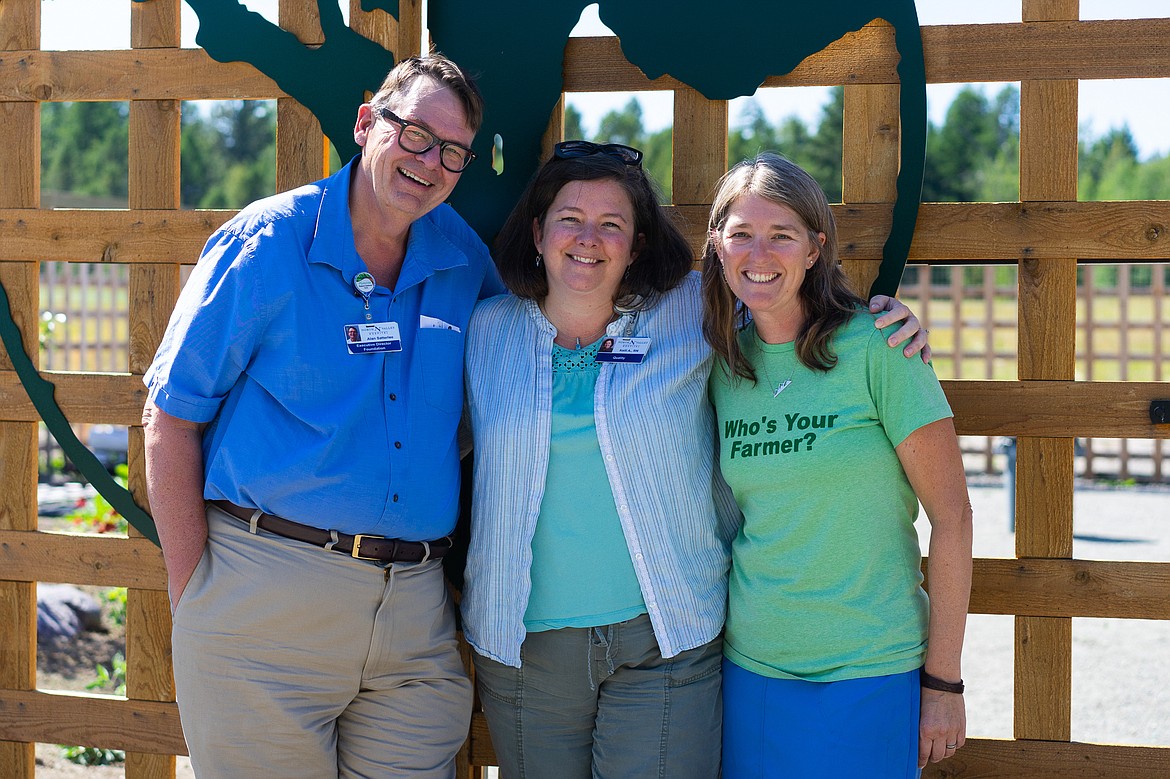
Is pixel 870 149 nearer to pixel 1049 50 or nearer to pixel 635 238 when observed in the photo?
pixel 1049 50

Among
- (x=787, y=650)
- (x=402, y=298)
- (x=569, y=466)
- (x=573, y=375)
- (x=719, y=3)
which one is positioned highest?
(x=719, y=3)

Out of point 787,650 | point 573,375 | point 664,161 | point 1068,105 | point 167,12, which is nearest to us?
point 787,650

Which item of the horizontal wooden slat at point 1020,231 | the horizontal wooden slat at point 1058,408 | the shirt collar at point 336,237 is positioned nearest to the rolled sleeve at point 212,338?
the shirt collar at point 336,237

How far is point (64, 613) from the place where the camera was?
17.8 ft

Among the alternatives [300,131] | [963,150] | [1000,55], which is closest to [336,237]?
[300,131]

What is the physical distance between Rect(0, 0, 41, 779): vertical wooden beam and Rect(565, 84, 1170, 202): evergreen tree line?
32.6 m

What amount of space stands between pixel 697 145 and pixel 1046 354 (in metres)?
1.02

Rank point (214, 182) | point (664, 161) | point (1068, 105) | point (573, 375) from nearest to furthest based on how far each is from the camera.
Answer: point (573, 375)
point (1068, 105)
point (664, 161)
point (214, 182)

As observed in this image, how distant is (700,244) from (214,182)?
55.4 meters

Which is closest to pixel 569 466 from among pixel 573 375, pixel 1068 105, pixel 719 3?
pixel 573 375

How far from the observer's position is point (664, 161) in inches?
1813

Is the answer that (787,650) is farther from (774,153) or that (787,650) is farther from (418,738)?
(774,153)

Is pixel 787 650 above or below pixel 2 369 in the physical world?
below

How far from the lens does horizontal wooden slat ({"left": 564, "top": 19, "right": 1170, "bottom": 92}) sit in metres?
2.53
